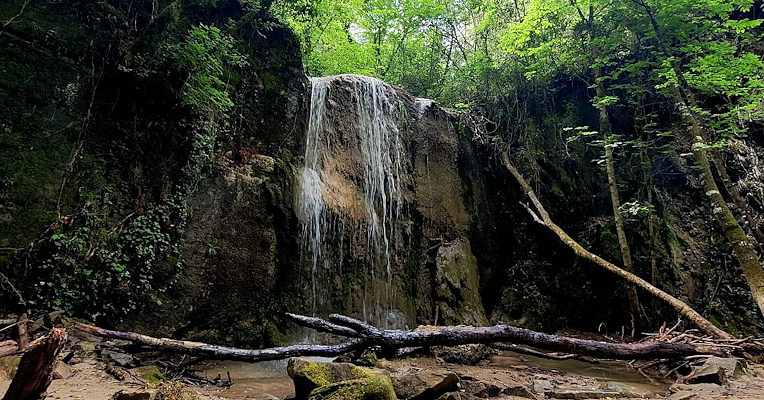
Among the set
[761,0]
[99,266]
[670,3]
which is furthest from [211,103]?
[761,0]

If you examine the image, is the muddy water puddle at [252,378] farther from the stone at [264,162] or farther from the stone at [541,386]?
the stone at [264,162]

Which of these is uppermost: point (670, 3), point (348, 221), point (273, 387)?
point (670, 3)

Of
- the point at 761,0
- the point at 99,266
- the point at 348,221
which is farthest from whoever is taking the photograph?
the point at 761,0

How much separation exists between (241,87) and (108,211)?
10.7 feet

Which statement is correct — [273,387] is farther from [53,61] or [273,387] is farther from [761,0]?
[761,0]

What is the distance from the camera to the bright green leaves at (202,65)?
243 inches

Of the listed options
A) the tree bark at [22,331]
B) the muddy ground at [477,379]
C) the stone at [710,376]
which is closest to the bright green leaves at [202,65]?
the tree bark at [22,331]

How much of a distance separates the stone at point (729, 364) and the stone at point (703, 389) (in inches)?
21.5

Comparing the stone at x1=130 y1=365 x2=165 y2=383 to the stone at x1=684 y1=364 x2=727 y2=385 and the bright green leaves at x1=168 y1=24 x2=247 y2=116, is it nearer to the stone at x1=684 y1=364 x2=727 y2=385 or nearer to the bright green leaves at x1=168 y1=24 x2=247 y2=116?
the bright green leaves at x1=168 y1=24 x2=247 y2=116

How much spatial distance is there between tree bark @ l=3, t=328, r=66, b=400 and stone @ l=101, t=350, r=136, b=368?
7.97 feet


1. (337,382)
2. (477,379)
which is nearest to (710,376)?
(477,379)

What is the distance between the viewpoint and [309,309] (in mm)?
7148

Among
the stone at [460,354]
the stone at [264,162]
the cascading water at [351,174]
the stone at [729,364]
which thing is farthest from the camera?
the cascading water at [351,174]

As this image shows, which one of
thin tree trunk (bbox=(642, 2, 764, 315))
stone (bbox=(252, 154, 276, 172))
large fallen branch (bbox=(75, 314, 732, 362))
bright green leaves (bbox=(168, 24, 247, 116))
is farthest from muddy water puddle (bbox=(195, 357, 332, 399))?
thin tree trunk (bbox=(642, 2, 764, 315))
